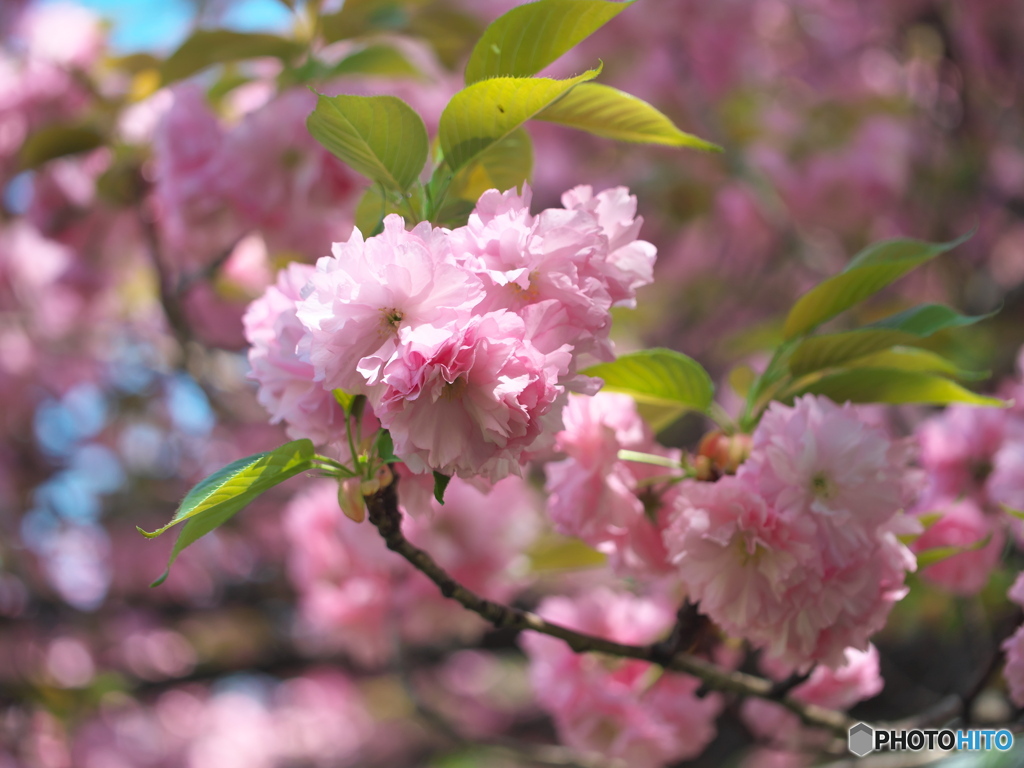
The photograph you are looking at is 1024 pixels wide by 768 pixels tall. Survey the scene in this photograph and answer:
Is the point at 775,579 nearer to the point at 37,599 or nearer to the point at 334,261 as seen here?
the point at 334,261

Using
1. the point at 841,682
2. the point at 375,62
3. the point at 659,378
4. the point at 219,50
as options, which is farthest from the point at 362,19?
the point at 841,682

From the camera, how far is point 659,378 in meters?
0.73

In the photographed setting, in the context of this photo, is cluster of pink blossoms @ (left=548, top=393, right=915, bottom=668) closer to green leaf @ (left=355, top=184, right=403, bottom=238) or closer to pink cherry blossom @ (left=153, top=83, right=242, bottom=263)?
green leaf @ (left=355, top=184, right=403, bottom=238)

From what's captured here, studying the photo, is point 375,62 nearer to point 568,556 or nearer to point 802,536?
point 568,556

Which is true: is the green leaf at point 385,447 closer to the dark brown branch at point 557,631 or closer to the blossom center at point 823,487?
the dark brown branch at point 557,631

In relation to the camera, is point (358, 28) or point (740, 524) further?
point (358, 28)

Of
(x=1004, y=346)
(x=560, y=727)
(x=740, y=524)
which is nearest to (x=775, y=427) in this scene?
(x=740, y=524)

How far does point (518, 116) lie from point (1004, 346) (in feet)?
6.95

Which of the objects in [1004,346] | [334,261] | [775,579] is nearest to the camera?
[334,261]

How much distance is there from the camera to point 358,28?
123 cm

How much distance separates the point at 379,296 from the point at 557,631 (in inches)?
15.0

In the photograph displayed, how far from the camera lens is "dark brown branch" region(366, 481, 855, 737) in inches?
25.2

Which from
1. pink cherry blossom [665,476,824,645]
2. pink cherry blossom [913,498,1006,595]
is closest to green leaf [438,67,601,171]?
pink cherry blossom [665,476,824,645]

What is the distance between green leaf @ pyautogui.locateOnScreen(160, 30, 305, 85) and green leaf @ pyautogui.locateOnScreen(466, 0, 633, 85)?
688mm
